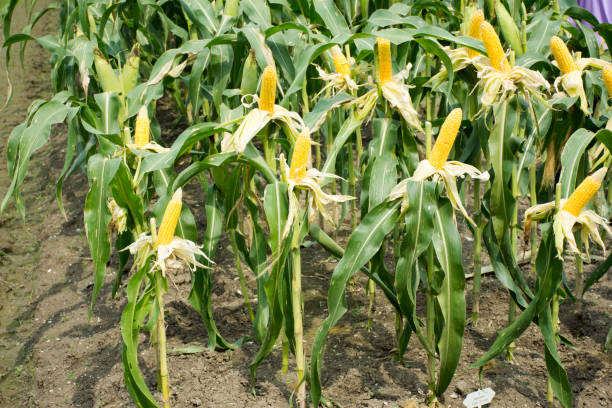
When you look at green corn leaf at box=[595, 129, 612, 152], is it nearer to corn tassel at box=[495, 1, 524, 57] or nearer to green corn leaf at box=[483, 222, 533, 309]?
green corn leaf at box=[483, 222, 533, 309]

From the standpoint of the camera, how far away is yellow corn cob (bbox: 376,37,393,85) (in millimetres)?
2168

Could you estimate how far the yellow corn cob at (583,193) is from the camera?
190cm

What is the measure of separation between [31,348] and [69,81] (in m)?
1.39

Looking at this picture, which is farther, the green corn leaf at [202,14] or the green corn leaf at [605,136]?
the green corn leaf at [202,14]

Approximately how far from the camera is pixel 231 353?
9.72 feet

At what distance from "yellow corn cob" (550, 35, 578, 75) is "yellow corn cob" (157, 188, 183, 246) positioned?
136cm

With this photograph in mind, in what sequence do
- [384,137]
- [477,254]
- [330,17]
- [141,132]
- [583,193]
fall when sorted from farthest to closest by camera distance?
[330,17]
[477,254]
[141,132]
[384,137]
[583,193]

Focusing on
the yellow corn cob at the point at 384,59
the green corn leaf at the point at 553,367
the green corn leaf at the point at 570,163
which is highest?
the yellow corn cob at the point at 384,59

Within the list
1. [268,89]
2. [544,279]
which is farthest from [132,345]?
[544,279]

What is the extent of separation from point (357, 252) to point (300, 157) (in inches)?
13.5

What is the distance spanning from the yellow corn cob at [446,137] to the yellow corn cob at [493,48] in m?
0.38

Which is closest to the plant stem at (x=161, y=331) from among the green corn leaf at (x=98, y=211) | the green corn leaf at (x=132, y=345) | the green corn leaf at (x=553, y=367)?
the green corn leaf at (x=132, y=345)

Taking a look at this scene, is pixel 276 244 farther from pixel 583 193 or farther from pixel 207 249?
pixel 583 193

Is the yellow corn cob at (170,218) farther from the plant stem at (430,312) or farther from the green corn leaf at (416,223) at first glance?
the plant stem at (430,312)
